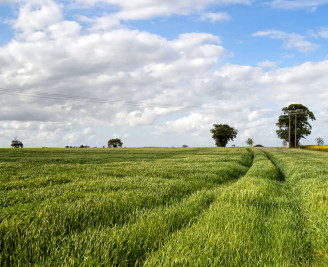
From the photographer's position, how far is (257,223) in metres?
5.02

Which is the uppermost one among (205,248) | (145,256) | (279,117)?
(279,117)

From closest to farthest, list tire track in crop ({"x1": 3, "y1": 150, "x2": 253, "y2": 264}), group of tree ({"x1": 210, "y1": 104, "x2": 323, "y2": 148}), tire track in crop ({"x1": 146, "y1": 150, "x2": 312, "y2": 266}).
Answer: tire track in crop ({"x1": 146, "y1": 150, "x2": 312, "y2": 266}), tire track in crop ({"x1": 3, "y1": 150, "x2": 253, "y2": 264}), group of tree ({"x1": 210, "y1": 104, "x2": 323, "y2": 148})

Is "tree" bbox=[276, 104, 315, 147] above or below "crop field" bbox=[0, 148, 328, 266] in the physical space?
above

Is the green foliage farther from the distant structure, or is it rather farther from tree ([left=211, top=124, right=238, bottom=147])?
the distant structure

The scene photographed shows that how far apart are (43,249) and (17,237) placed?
66 cm

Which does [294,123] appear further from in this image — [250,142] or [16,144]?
[16,144]

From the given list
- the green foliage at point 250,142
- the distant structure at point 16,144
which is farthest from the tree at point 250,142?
the distant structure at point 16,144

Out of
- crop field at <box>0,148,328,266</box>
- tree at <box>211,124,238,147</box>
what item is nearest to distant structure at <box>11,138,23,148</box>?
tree at <box>211,124,238,147</box>

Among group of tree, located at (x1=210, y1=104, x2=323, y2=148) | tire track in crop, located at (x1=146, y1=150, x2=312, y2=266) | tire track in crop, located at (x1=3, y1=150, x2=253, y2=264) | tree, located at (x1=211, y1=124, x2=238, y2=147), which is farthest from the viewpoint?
tree, located at (x1=211, y1=124, x2=238, y2=147)

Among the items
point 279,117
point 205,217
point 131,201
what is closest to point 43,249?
point 131,201

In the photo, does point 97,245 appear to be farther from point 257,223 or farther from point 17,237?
point 257,223

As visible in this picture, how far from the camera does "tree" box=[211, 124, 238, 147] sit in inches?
4478

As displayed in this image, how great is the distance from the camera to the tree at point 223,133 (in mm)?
113750

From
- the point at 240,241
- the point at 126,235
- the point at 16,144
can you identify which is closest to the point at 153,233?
the point at 126,235
